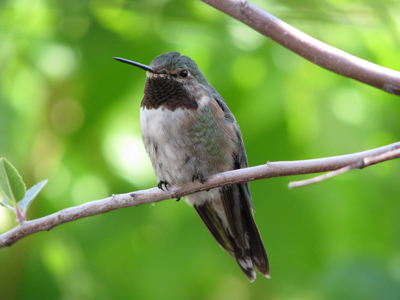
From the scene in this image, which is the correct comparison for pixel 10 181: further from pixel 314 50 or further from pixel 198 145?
pixel 314 50

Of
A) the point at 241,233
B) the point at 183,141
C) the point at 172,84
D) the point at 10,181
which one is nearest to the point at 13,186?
the point at 10,181

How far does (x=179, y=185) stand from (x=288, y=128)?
3.55 ft

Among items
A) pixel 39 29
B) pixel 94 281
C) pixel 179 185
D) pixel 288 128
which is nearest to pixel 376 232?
pixel 288 128

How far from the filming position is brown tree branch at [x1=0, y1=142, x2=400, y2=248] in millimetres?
1387

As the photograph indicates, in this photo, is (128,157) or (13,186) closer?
(13,186)

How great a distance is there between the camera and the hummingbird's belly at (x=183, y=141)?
2291 millimetres

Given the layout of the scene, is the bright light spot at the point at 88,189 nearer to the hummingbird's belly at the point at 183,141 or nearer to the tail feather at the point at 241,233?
the hummingbird's belly at the point at 183,141

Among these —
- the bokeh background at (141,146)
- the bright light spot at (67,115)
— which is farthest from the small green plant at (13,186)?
the bright light spot at (67,115)

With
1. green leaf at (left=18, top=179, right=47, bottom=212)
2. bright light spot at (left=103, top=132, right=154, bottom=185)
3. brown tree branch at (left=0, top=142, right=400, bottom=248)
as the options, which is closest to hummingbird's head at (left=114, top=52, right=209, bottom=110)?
brown tree branch at (left=0, top=142, right=400, bottom=248)

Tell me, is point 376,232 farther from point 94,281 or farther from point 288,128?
point 94,281

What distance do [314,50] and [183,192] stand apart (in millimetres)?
986

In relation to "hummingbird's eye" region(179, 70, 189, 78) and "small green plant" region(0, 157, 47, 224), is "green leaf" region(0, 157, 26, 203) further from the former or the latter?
"hummingbird's eye" region(179, 70, 189, 78)

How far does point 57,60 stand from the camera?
10.0ft

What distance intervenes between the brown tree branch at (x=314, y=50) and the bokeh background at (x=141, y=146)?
63.0 inches
